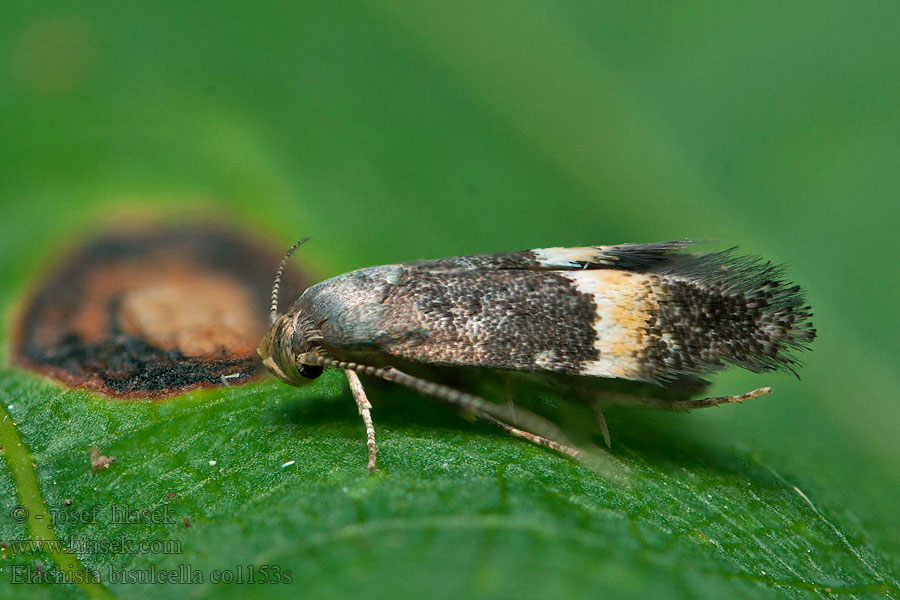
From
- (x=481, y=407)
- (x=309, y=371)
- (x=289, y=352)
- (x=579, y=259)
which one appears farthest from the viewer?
(x=579, y=259)

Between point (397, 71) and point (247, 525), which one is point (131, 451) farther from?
point (397, 71)

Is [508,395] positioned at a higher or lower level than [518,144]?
lower

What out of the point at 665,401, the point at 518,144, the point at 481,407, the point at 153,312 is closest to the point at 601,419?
the point at 665,401

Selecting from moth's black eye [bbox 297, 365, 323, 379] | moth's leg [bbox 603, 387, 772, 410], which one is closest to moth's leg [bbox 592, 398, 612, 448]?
moth's leg [bbox 603, 387, 772, 410]

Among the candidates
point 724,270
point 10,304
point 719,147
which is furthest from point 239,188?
point 719,147

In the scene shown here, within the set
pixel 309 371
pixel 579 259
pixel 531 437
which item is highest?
pixel 579 259

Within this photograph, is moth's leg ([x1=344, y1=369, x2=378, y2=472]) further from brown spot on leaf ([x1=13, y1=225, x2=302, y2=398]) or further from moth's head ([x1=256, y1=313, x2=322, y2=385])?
brown spot on leaf ([x1=13, y1=225, x2=302, y2=398])

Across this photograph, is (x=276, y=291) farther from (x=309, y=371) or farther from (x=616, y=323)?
(x=616, y=323)
